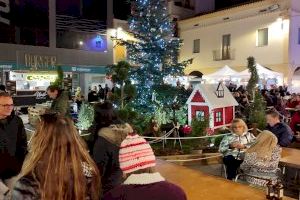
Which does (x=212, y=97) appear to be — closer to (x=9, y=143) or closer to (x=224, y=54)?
(x=9, y=143)

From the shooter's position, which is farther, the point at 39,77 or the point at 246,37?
the point at 246,37

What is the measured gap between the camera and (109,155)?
325cm

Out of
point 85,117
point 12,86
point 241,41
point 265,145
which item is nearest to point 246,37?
point 241,41

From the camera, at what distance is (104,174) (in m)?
3.23

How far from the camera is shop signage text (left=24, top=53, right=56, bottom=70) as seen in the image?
23109mm

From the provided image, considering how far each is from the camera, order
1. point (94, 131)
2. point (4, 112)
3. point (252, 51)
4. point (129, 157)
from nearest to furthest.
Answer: point (129, 157)
point (94, 131)
point (4, 112)
point (252, 51)

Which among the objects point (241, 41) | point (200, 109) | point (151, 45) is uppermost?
point (241, 41)

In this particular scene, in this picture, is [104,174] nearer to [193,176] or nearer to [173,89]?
[193,176]

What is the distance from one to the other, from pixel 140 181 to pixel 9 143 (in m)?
2.29

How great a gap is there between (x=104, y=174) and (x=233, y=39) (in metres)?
23.7

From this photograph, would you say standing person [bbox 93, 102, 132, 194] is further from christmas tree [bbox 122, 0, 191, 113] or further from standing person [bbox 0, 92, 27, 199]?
christmas tree [bbox 122, 0, 191, 113]

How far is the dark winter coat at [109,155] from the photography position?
320 centimetres

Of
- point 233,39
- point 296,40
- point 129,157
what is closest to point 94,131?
point 129,157

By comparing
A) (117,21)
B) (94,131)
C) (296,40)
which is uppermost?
(117,21)
